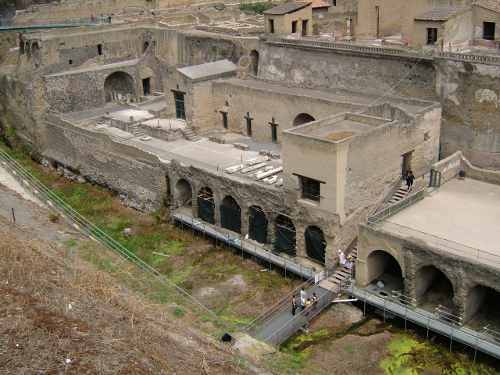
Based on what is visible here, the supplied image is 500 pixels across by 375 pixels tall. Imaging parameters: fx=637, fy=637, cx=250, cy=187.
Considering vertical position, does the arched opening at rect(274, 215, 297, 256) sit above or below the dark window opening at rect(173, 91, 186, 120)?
below

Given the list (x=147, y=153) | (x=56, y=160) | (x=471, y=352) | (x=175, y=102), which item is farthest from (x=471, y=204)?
(x=56, y=160)

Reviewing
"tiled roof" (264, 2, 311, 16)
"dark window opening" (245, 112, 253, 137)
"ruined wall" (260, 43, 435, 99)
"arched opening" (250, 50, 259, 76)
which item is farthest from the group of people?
"tiled roof" (264, 2, 311, 16)

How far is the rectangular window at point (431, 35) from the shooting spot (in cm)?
3397

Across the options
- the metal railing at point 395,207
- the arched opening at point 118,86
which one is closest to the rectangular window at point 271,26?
the arched opening at point 118,86

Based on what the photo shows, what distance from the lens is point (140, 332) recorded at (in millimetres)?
17922

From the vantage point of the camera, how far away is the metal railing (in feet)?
85.8

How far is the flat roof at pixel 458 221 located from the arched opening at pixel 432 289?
4.81ft

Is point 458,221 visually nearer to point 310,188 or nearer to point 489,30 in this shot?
point 310,188

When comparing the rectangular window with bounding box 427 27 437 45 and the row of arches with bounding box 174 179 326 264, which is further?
the rectangular window with bounding box 427 27 437 45

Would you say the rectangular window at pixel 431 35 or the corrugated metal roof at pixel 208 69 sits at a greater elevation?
the rectangular window at pixel 431 35

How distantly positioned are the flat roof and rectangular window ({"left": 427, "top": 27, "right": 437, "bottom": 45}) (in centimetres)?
864

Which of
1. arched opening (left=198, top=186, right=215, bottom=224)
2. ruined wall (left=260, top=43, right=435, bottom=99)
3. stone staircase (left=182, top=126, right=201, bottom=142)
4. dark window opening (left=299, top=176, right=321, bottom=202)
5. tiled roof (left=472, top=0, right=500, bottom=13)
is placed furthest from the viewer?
stone staircase (left=182, top=126, right=201, bottom=142)

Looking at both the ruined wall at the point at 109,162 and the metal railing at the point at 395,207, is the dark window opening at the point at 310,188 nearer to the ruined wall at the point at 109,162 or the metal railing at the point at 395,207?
the metal railing at the point at 395,207

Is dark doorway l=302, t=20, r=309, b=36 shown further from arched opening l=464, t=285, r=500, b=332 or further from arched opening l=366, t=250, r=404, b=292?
arched opening l=464, t=285, r=500, b=332
